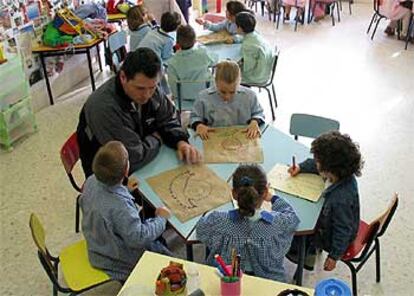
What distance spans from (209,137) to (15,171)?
1.86 meters

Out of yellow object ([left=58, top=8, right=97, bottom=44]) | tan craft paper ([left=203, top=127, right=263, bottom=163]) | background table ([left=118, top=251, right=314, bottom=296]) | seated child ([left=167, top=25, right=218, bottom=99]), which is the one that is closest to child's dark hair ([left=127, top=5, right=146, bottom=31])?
yellow object ([left=58, top=8, right=97, bottom=44])

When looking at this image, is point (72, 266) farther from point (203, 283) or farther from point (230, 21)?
point (230, 21)

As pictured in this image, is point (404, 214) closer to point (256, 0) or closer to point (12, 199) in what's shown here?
point (12, 199)

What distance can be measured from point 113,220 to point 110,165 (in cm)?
25

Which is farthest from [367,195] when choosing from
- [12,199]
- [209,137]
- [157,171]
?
[12,199]

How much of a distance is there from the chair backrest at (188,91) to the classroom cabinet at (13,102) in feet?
4.39

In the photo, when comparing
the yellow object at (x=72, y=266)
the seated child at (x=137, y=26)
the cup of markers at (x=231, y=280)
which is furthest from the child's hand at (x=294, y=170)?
the seated child at (x=137, y=26)

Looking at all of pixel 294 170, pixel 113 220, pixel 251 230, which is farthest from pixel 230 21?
pixel 251 230

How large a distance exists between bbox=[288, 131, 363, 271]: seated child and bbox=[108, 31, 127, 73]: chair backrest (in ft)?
8.36

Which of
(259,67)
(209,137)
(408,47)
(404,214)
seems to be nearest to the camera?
(209,137)

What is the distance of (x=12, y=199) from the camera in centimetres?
361

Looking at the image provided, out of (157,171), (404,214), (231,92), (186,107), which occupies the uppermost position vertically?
(231,92)

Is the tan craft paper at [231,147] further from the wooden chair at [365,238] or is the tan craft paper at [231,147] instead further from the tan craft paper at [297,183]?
the wooden chair at [365,238]

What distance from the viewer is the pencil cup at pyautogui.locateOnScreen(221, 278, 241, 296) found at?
5.76 feet
